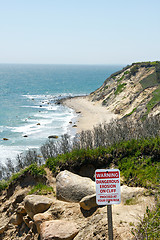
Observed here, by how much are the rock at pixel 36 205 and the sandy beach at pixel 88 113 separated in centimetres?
5023

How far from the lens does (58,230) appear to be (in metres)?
8.80

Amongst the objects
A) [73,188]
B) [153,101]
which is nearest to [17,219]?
[73,188]

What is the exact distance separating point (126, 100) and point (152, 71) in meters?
19.9

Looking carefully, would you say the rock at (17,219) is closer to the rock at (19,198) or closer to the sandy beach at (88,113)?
the rock at (19,198)

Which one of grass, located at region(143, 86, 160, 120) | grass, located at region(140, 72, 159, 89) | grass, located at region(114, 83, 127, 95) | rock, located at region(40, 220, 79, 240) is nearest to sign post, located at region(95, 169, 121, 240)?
rock, located at region(40, 220, 79, 240)

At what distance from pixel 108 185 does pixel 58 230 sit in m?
3.96

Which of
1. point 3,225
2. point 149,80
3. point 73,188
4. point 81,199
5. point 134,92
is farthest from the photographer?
point 149,80

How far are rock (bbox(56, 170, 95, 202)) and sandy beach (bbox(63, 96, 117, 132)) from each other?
4909 centimetres

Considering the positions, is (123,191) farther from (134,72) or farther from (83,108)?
(134,72)

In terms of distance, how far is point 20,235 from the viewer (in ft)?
38.9

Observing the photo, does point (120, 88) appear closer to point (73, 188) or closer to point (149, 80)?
point (149, 80)

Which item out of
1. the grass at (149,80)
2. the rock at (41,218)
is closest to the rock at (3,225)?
the rock at (41,218)

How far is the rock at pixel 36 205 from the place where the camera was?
1116 centimetres

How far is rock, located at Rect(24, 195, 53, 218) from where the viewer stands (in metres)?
11.2
